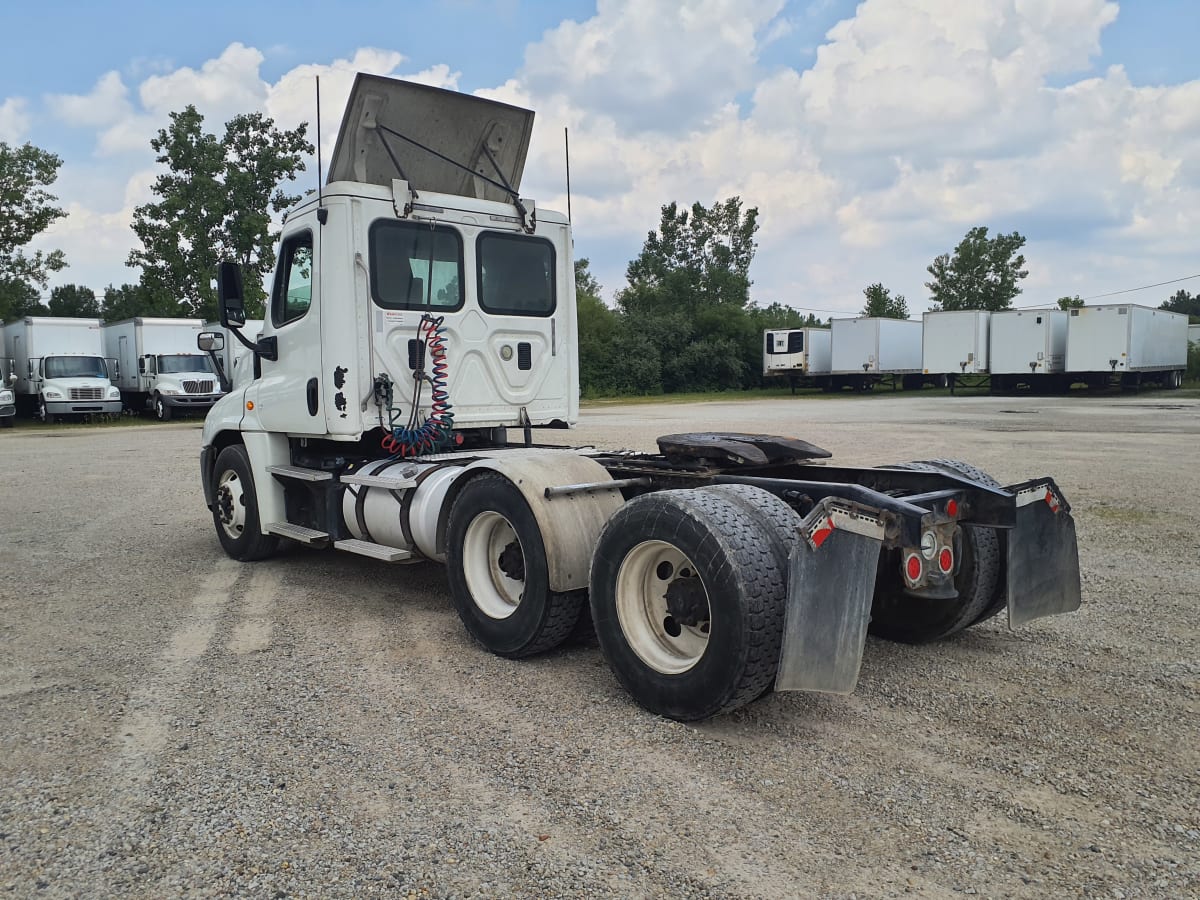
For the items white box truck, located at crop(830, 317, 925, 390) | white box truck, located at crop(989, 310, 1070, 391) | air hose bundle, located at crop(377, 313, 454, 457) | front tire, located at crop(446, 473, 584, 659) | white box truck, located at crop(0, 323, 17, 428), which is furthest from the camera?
white box truck, located at crop(830, 317, 925, 390)

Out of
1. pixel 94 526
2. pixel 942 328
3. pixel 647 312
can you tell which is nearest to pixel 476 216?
pixel 94 526

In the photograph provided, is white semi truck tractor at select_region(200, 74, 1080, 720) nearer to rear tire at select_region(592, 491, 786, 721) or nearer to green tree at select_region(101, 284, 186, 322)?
rear tire at select_region(592, 491, 786, 721)

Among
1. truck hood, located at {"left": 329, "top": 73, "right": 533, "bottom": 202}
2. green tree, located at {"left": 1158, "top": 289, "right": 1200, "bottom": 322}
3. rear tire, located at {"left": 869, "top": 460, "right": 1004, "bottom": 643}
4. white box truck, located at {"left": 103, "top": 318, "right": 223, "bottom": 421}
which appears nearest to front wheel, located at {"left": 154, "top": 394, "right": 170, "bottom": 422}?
white box truck, located at {"left": 103, "top": 318, "right": 223, "bottom": 421}

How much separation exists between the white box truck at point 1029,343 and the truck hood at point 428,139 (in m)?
33.5

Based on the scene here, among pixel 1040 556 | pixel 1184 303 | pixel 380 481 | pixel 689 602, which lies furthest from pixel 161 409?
pixel 1184 303

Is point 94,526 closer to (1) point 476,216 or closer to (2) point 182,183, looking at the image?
(1) point 476,216

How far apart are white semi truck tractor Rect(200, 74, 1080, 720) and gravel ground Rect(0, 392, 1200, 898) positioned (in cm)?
35

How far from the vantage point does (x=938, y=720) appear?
4.01 metres

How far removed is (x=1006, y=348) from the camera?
36562mm

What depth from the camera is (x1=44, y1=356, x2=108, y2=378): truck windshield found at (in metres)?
28.4

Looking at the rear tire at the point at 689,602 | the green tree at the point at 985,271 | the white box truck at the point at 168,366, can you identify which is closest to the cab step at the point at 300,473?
the rear tire at the point at 689,602

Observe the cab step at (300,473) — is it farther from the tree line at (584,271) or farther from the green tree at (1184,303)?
the green tree at (1184,303)

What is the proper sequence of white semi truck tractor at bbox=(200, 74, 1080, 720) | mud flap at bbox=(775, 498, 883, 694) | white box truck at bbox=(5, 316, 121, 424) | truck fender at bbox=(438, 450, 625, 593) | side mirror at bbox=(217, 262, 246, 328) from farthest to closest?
white box truck at bbox=(5, 316, 121, 424) → side mirror at bbox=(217, 262, 246, 328) → truck fender at bbox=(438, 450, 625, 593) → white semi truck tractor at bbox=(200, 74, 1080, 720) → mud flap at bbox=(775, 498, 883, 694)

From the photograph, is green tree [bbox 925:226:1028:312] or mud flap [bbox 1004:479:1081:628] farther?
green tree [bbox 925:226:1028:312]
